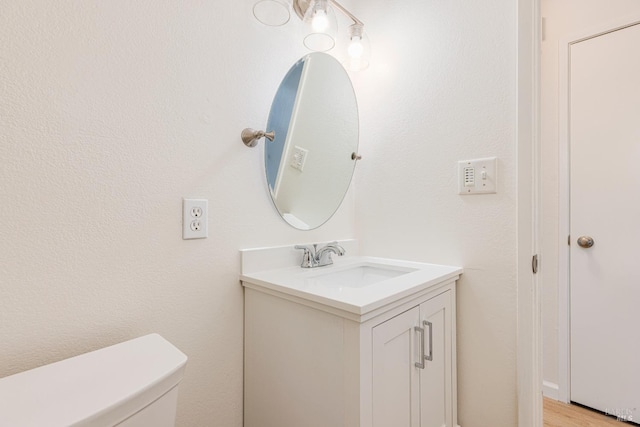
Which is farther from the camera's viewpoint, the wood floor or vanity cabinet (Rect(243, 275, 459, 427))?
the wood floor

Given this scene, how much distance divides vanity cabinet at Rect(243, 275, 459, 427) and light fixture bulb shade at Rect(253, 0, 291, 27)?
884 mm

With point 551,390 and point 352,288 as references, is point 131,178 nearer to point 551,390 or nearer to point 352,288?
point 352,288

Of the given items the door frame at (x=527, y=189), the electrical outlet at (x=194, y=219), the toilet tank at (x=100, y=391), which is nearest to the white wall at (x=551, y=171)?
the door frame at (x=527, y=189)

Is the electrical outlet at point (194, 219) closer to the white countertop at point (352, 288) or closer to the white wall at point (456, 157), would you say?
the white countertop at point (352, 288)

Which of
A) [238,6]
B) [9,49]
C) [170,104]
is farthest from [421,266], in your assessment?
[9,49]

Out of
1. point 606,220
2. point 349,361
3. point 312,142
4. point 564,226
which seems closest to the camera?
point 349,361

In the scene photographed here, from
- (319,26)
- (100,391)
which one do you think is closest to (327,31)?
(319,26)

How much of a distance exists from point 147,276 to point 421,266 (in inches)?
36.3

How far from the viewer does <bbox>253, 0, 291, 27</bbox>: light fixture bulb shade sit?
1.04 meters

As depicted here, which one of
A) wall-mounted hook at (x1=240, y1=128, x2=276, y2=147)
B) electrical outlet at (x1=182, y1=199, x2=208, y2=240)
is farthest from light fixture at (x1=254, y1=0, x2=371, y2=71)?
electrical outlet at (x1=182, y1=199, x2=208, y2=240)

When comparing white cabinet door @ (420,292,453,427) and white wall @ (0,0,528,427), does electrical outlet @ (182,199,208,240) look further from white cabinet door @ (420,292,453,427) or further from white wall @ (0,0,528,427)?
white cabinet door @ (420,292,453,427)

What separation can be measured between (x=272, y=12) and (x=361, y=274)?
1020 millimetres

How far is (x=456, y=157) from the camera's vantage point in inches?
45.4

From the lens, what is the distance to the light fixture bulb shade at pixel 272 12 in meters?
1.04
